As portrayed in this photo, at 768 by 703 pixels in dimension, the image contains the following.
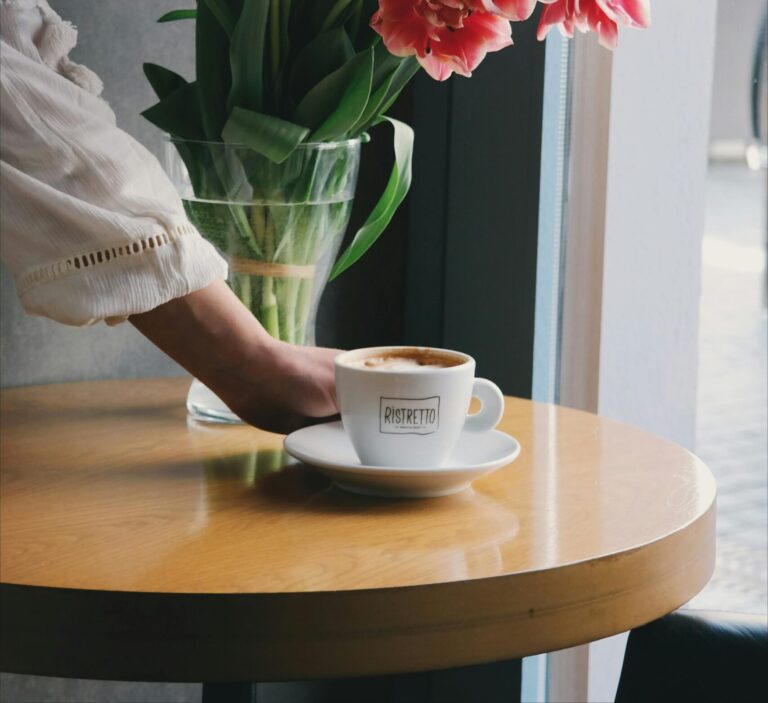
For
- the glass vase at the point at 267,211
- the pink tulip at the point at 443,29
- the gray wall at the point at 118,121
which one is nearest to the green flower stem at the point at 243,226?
the glass vase at the point at 267,211

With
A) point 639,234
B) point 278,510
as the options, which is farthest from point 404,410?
point 639,234

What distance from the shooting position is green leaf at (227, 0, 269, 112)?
92cm

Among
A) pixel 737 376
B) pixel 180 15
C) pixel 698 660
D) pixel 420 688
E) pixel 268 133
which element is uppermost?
pixel 180 15

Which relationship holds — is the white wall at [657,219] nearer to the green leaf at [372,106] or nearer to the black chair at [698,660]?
the green leaf at [372,106]

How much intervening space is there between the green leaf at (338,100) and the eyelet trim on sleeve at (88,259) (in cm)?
22

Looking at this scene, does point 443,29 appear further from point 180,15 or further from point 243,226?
point 180,15

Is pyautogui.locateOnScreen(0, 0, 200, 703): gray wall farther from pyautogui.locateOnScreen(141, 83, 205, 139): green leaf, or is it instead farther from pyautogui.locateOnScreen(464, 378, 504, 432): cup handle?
pyautogui.locateOnScreen(464, 378, 504, 432): cup handle

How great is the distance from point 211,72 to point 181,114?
0.05 meters

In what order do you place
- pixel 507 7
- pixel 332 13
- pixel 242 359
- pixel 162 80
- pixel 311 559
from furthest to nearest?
pixel 162 80 < pixel 332 13 < pixel 242 359 < pixel 507 7 < pixel 311 559

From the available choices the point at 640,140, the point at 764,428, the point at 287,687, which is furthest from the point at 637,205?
the point at 287,687

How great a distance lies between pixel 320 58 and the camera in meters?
0.97

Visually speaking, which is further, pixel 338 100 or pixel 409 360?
pixel 338 100

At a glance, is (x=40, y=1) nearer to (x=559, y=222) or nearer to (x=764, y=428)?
(x=559, y=222)

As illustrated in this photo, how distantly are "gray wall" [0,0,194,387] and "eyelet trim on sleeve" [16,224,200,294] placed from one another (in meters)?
0.46
